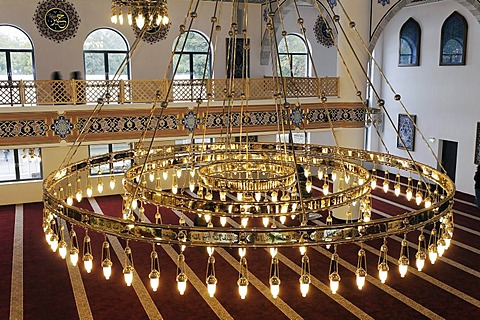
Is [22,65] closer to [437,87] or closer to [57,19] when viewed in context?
[57,19]

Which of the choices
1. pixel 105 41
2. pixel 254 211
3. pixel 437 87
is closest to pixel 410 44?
pixel 437 87

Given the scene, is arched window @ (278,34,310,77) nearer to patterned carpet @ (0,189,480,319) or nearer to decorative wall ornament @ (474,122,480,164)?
decorative wall ornament @ (474,122,480,164)

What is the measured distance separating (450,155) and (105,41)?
8.10m

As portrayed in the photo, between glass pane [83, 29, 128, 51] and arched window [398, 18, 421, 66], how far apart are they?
6.61m

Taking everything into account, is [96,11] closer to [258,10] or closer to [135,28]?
[135,28]

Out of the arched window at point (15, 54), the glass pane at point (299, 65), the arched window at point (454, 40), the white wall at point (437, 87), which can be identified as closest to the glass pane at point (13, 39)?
the arched window at point (15, 54)

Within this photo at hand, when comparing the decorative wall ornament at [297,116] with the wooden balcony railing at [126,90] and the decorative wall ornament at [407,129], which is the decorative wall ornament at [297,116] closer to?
the wooden balcony railing at [126,90]

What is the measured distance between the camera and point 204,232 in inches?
104

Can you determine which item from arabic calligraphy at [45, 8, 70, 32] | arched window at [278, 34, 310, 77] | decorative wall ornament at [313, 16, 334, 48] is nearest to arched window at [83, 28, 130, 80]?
arabic calligraphy at [45, 8, 70, 32]

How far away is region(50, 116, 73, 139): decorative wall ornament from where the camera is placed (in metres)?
9.30

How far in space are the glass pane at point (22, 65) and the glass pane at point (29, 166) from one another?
1660 mm

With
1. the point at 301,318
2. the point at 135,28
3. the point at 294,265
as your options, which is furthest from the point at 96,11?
the point at 301,318

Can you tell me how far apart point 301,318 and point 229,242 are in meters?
3.65

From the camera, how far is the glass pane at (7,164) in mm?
11172
